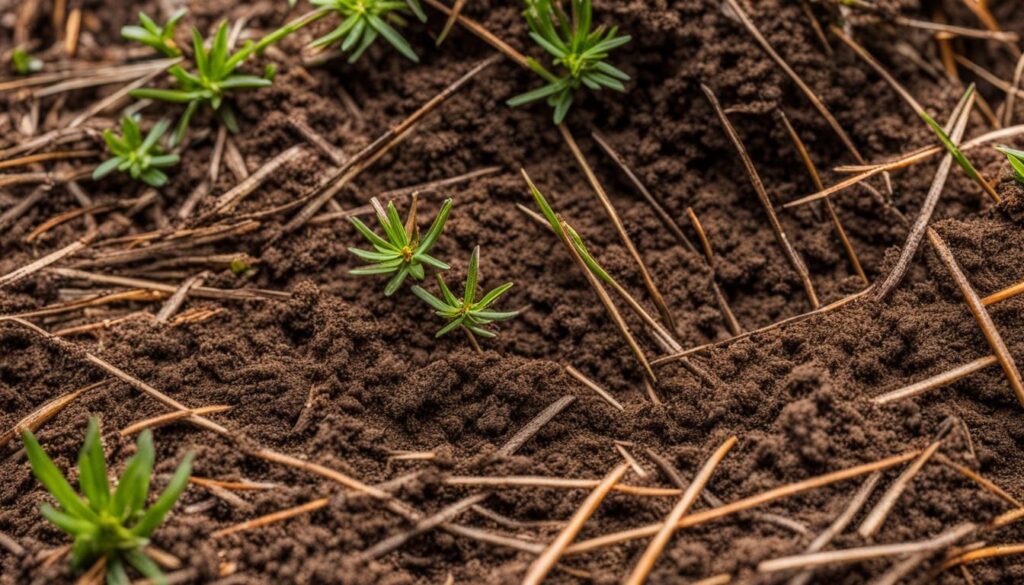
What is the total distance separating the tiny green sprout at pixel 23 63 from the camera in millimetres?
3182

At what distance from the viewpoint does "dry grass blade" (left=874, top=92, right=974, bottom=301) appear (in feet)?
7.88

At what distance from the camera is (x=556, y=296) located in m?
2.57

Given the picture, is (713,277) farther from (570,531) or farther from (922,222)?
(570,531)

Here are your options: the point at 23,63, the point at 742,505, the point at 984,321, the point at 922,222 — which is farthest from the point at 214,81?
the point at 984,321

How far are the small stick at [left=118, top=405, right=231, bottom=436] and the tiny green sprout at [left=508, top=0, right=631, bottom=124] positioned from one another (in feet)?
4.43

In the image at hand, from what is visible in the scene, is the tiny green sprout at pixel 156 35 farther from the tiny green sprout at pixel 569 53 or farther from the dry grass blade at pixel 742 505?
the dry grass blade at pixel 742 505

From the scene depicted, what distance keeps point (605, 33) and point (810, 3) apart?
2.41 ft

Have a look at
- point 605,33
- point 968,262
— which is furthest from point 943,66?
point 605,33

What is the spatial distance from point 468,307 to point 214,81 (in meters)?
1.29

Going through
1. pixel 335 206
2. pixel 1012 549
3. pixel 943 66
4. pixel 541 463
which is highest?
pixel 943 66

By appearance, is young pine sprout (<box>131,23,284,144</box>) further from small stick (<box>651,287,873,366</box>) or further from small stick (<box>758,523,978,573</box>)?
small stick (<box>758,523,978,573</box>)

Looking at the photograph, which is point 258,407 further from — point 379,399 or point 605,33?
point 605,33

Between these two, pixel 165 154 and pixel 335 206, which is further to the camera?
pixel 165 154

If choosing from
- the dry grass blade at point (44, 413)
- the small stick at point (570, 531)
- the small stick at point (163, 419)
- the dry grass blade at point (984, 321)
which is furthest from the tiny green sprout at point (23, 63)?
the dry grass blade at point (984, 321)
